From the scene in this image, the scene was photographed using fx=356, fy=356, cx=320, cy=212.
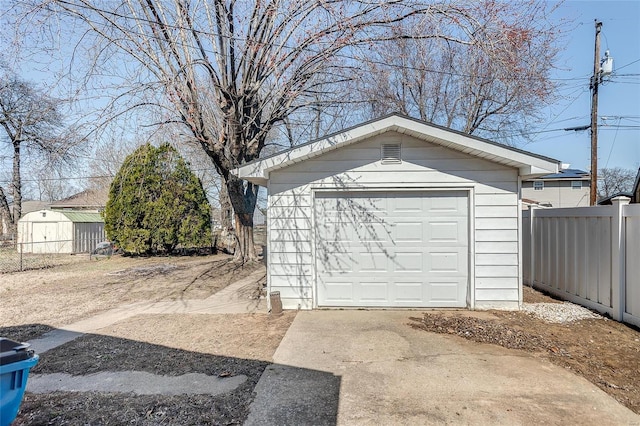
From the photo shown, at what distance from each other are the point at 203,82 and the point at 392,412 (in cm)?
820

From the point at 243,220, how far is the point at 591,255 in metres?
9.32

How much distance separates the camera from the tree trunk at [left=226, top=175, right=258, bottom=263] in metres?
11.3

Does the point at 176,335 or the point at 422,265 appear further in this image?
the point at 422,265

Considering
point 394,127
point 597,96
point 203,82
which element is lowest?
point 394,127

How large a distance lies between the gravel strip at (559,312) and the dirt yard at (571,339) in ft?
0.48

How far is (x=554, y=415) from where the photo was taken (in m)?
2.80

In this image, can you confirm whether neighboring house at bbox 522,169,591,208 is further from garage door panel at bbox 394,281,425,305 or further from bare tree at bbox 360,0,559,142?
garage door panel at bbox 394,281,425,305

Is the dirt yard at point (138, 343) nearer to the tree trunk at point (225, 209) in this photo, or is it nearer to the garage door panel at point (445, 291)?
the garage door panel at point (445, 291)

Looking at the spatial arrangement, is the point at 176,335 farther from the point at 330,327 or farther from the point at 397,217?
the point at 397,217

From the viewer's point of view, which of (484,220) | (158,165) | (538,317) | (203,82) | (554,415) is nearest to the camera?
(554,415)

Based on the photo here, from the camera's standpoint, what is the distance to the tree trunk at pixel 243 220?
11279 mm

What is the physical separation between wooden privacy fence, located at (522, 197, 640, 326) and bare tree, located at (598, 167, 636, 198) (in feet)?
131

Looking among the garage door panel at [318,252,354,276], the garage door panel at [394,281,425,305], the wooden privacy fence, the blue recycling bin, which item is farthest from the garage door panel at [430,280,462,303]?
the blue recycling bin

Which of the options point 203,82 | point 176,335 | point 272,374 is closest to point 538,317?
point 272,374
